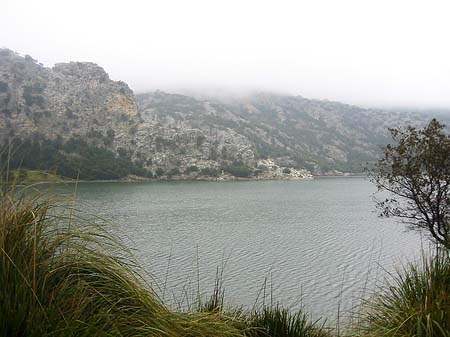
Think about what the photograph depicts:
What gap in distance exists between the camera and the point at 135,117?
186250 mm

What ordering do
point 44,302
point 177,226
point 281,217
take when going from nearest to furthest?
1. point 44,302
2. point 177,226
3. point 281,217

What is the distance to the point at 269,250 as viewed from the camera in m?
31.8

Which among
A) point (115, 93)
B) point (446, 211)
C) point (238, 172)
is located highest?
point (115, 93)

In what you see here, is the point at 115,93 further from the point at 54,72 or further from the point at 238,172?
the point at 238,172

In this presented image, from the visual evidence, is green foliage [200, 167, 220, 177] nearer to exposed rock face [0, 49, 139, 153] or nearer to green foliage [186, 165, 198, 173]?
green foliage [186, 165, 198, 173]

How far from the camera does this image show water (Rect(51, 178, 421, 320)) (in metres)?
20.3

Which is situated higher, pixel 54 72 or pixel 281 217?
pixel 54 72

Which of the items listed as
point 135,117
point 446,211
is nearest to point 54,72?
point 135,117

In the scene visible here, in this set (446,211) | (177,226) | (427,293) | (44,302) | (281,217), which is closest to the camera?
(44,302)

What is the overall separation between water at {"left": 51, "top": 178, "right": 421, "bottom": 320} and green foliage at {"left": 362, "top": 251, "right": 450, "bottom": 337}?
5.36 meters

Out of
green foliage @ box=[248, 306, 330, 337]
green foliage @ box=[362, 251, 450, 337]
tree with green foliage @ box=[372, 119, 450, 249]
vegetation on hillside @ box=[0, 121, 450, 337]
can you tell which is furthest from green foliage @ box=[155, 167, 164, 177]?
vegetation on hillside @ box=[0, 121, 450, 337]

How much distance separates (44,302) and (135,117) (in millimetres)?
189837

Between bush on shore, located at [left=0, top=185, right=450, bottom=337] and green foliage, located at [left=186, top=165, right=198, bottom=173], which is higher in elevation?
bush on shore, located at [left=0, top=185, right=450, bottom=337]

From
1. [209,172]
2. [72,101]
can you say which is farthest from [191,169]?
[72,101]
